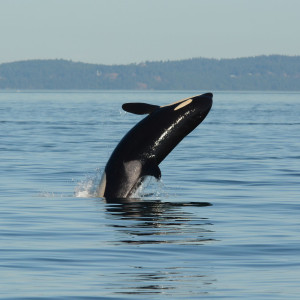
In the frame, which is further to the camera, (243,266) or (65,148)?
(65,148)

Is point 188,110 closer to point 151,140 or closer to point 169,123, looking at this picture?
point 169,123

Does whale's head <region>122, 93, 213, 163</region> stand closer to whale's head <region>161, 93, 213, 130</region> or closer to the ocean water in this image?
whale's head <region>161, 93, 213, 130</region>

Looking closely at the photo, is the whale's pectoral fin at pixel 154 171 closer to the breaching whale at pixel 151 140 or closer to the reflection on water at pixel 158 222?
the breaching whale at pixel 151 140

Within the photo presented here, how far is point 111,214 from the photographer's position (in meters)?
17.9

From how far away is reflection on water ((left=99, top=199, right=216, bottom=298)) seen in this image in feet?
38.2

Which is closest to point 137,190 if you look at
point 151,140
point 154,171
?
point 151,140

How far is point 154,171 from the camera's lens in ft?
58.4

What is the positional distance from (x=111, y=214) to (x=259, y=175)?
411 inches

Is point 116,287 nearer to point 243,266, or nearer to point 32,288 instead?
point 32,288

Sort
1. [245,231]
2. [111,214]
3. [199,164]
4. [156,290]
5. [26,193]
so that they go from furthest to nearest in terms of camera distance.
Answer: [199,164] → [26,193] → [111,214] → [245,231] → [156,290]

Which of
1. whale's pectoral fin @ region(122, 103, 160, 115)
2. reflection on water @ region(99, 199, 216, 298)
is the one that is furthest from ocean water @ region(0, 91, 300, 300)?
whale's pectoral fin @ region(122, 103, 160, 115)

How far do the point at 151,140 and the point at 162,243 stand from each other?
398 centimetres

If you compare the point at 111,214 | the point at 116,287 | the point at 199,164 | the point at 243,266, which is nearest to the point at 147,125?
the point at 111,214

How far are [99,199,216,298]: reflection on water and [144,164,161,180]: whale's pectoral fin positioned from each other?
84cm
